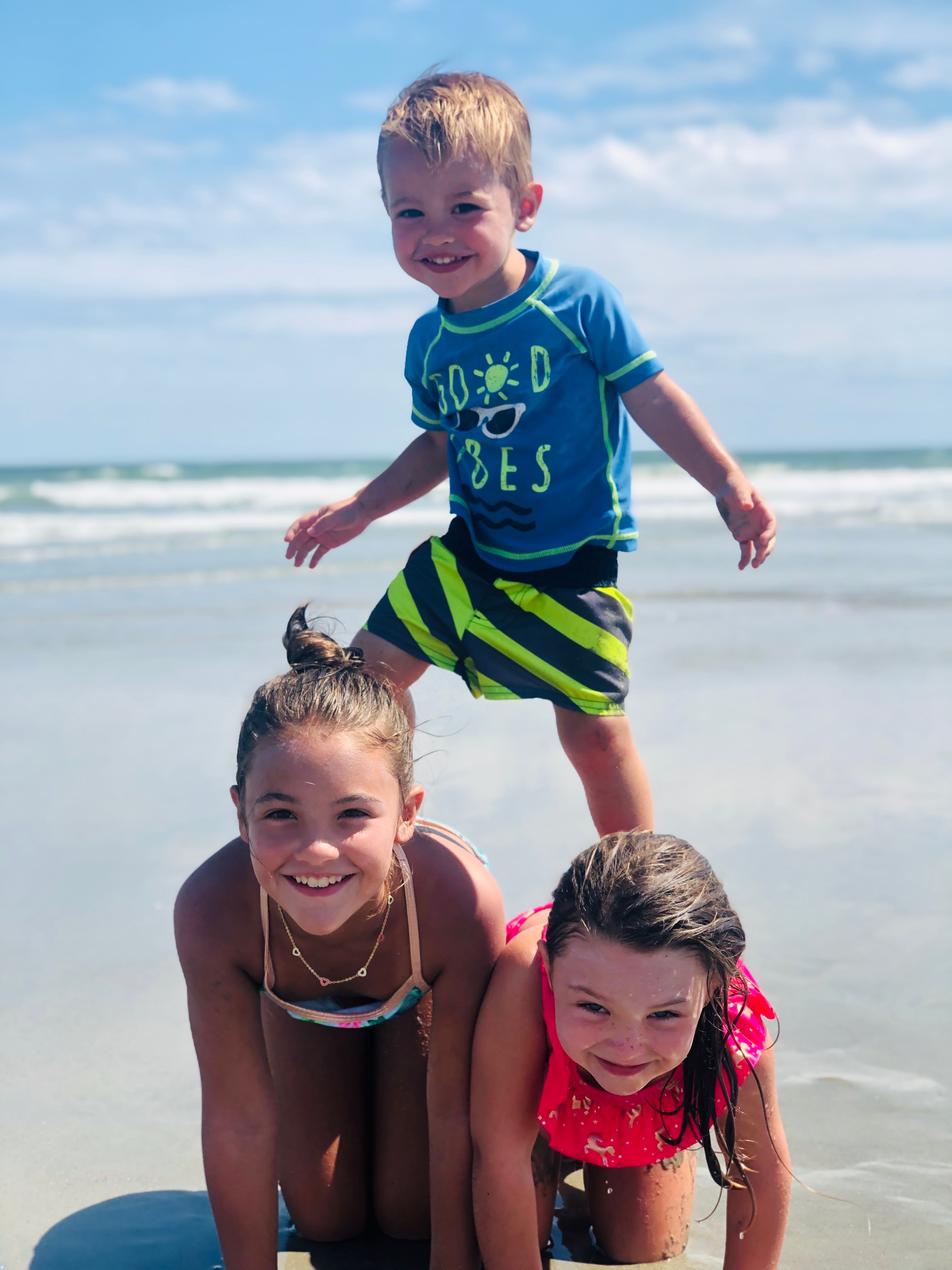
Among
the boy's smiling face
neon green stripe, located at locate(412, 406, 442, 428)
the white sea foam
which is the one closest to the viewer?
the boy's smiling face

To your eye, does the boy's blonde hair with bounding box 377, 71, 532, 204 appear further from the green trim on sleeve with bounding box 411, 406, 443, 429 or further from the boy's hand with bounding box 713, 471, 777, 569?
the boy's hand with bounding box 713, 471, 777, 569

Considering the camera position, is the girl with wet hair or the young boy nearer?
the girl with wet hair

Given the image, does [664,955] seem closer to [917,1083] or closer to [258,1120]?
[258,1120]

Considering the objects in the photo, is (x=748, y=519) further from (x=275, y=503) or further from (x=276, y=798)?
(x=275, y=503)

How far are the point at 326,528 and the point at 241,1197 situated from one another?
4.94ft

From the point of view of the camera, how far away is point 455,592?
2770mm

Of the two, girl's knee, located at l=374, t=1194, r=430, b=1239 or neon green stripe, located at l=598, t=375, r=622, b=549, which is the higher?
neon green stripe, located at l=598, t=375, r=622, b=549

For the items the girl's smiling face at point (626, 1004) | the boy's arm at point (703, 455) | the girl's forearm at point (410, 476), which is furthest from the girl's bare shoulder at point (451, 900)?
the girl's forearm at point (410, 476)

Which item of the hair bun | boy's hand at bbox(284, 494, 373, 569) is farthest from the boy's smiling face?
the hair bun

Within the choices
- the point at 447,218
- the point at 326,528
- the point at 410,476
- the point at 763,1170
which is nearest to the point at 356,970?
the point at 763,1170

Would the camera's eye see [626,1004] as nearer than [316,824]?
Yes

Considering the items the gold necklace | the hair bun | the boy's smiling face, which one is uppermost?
the boy's smiling face

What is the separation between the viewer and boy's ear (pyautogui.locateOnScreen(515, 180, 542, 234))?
2.63 meters

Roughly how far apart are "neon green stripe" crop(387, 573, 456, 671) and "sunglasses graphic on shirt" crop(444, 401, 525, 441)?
0.37 meters
